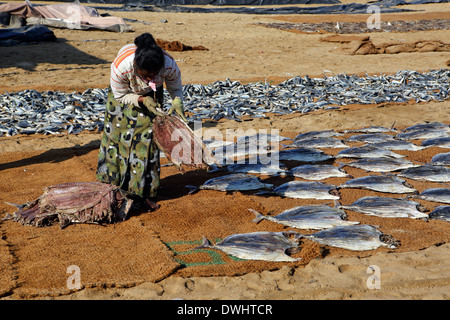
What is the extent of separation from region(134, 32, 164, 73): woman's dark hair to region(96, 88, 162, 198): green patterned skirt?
1.98ft

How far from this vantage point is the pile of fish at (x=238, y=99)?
31.1 ft

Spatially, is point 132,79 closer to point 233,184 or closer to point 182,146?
point 182,146

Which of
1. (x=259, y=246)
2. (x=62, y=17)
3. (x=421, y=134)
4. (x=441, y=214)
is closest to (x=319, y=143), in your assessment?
(x=421, y=134)

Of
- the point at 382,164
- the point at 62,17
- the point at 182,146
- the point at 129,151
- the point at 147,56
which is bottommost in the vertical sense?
the point at 382,164

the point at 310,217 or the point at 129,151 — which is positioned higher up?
the point at 129,151

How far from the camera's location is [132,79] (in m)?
4.93

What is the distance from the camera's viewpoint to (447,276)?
4020 millimetres

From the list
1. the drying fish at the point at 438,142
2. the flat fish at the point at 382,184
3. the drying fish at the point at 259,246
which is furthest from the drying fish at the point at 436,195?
the drying fish at the point at 438,142

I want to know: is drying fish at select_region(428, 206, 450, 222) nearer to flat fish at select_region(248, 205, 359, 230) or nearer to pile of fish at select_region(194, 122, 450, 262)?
pile of fish at select_region(194, 122, 450, 262)

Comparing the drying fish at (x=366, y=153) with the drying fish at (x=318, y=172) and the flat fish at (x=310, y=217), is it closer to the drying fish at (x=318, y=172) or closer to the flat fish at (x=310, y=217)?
the drying fish at (x=318, y=172)

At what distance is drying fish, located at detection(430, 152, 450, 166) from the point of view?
22.3 feet

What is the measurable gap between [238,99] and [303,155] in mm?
3825
